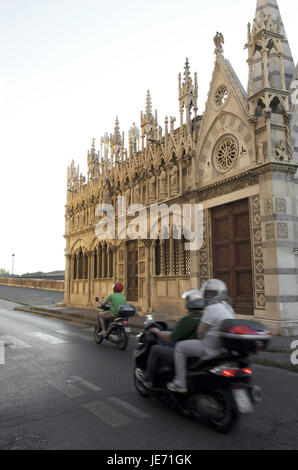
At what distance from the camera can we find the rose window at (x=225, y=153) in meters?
13.2

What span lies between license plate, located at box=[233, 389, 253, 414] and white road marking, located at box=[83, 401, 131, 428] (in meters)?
1.40

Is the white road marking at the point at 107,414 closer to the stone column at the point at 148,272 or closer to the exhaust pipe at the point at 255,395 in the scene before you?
the exhaust pipe at the point at 255,395

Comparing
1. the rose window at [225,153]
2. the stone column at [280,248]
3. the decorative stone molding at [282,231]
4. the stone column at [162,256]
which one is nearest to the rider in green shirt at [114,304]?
the stone column at [280,248]

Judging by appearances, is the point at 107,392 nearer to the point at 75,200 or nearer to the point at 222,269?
the point at 222,269

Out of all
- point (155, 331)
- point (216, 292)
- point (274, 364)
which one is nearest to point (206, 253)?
point (274, 364)

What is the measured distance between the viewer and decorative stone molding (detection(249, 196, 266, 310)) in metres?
11.4

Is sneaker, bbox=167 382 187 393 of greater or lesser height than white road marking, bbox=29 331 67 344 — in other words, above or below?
above

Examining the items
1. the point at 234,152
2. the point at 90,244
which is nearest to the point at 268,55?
the point at 234,152

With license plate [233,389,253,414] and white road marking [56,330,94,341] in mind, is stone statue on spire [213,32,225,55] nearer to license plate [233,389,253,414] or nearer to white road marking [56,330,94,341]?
white road marking [56,330,94,341]

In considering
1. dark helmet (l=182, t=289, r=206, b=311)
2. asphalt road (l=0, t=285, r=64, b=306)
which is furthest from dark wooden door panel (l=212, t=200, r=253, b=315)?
asphalt road (l=0, t=285, r=64, b=306)

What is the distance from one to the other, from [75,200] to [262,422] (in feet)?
80.1

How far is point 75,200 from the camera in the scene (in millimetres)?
27109

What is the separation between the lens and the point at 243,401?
147 inches

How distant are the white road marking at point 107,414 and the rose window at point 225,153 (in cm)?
1034
